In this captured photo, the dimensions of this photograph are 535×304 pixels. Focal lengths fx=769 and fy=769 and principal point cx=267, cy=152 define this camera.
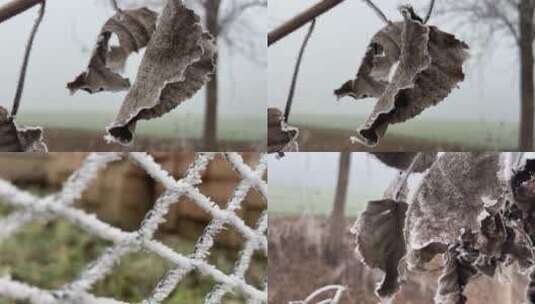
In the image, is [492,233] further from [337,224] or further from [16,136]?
[16,136]

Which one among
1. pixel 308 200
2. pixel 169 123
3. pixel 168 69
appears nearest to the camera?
pixel 168 69

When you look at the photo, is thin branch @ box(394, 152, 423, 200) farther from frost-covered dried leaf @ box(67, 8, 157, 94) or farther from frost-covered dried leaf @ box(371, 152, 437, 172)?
frost-covered dried leaf @ box(67, 8, 157, 94)

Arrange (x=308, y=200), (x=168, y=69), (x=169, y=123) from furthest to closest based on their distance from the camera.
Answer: (x=308, y=200) → (x=169, y=123) → (x=168, y=69)

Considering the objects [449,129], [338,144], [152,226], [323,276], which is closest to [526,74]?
Result: [449,129]

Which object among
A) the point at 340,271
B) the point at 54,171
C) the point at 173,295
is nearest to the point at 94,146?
the point at 54,171

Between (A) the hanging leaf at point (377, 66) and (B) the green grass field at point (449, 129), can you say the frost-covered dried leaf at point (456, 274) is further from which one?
(A) the hanging leaf at point (377, 66)

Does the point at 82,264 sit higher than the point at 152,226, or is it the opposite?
the point at 152,226

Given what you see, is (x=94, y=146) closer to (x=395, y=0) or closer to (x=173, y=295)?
(x=173, y=295)

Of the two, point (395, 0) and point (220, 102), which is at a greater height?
point (395, 0)
